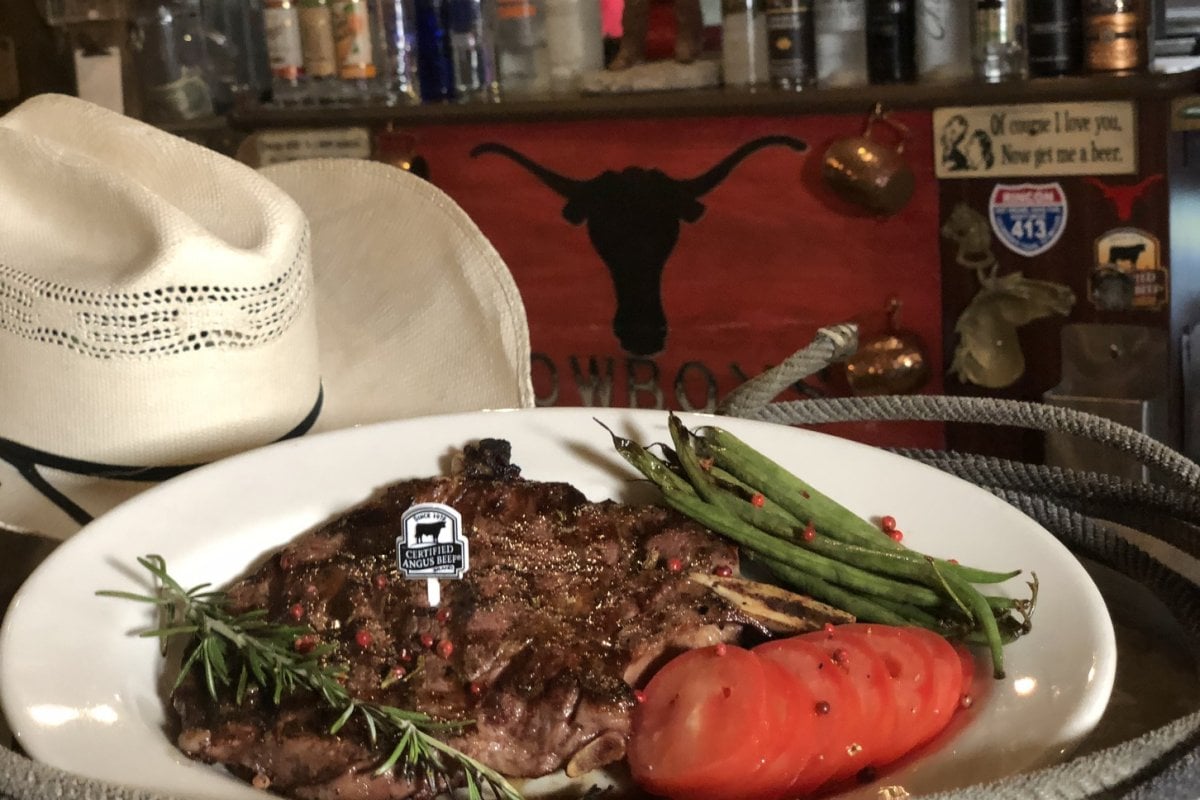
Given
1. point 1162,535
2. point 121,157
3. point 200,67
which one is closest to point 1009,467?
point 1162,535

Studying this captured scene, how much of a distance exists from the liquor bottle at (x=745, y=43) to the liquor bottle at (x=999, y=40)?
337mm

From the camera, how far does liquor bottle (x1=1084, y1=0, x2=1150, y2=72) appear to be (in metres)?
1.66

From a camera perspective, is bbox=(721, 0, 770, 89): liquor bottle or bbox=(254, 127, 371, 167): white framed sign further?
bbox=(254, 127, 371, 167): white framed sign

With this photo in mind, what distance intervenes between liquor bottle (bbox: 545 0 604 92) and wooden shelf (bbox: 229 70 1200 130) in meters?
0.09

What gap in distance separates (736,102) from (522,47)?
0.52 meters

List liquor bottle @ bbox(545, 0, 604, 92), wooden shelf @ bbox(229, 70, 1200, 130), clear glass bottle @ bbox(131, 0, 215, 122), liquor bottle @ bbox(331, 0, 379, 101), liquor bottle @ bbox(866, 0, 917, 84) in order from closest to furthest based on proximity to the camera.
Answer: wooden shelf @ bbox(229, 70, 1200, 130) < liquor bottle @ bbox(866, 0, 917, 84) < liquor bottle @ bbox(545, 0, 604, 92) < liquor bottle @ bbox(331, 0, 379, 101) < clear glass bottle @ bbox(131, 0, 215, 122)

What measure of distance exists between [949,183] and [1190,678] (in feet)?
3.85

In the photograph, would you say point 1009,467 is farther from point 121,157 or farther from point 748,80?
point 748,80

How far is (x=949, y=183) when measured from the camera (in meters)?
1.81

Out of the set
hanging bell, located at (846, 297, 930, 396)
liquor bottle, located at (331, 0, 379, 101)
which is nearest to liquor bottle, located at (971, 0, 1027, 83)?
hanging bell, located at (846, 297, 930, 396)

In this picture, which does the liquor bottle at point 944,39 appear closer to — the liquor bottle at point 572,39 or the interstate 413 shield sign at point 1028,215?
the interstate 413 shield sign at point 1028,215

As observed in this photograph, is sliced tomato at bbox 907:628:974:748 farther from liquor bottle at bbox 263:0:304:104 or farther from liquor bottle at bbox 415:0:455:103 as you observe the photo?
liquor bottle at bbox 263:0:304:104

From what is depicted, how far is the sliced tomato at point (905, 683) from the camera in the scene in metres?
0.68

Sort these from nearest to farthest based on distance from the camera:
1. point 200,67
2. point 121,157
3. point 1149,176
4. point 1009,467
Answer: point 1009,467, point 121,157, point 1149,176, point 200,67
